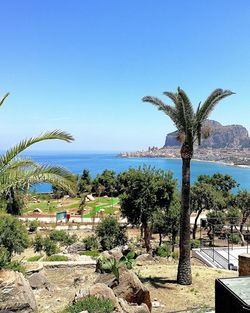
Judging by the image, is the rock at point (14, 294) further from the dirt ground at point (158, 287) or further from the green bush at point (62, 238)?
the green bush at point (62, 238)

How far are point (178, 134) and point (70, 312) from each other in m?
8.43

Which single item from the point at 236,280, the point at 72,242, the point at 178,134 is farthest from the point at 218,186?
the point at 236,280

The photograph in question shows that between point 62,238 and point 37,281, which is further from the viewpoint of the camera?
point 62,238

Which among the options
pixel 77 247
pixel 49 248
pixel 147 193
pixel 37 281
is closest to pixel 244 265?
pixel 37 281

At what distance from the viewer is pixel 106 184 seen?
3514 inches

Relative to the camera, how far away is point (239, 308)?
1738 mm

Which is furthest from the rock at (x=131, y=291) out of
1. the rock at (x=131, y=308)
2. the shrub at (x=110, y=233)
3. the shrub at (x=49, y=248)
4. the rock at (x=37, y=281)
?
the shrub at (x=110, y=233)

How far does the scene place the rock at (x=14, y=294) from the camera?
8.99m

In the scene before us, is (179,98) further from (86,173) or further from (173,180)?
(86,173)

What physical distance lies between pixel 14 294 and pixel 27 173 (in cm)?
320

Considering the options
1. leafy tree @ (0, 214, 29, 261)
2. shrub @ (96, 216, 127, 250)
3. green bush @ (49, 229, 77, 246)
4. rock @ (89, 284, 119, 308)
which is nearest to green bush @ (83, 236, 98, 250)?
shrub @ (96, 216, 127, 250)

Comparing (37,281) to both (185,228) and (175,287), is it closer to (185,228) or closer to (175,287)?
(175,287)

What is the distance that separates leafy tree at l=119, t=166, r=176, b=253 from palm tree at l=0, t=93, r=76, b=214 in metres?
17.5

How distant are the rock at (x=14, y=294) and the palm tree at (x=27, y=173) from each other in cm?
220
